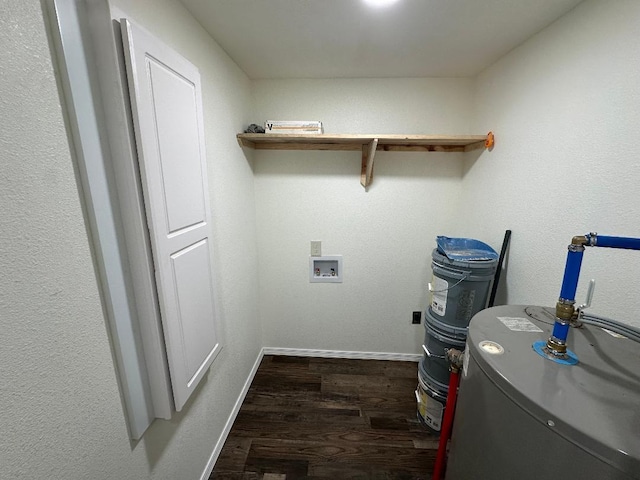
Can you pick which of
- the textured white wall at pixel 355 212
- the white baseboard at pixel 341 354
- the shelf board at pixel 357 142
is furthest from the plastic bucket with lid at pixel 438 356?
the shelf board at pixel 357 142

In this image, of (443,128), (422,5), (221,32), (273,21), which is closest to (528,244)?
(443,128)

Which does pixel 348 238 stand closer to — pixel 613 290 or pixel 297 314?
pixel 297 314

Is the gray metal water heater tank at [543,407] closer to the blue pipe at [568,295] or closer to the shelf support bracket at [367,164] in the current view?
the blue pipe at [568,295]

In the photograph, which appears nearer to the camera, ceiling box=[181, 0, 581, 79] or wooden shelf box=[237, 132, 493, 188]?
ceiling box=[181, 0, 581, 79]

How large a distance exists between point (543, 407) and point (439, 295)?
1009 mm

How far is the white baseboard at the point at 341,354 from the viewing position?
2240mm

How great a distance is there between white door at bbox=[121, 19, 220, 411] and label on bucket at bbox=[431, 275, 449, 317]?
1.27 meters

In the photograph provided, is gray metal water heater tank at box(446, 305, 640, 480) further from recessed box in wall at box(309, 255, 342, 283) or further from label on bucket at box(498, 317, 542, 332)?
recessed box in wall at box(309, 255, 342, 283)


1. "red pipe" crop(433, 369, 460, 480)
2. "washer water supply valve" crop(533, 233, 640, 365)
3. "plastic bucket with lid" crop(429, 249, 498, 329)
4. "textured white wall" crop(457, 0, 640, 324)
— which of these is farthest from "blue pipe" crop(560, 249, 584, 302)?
"plastic bucket with lid" crop(429, 249, 498, 329)

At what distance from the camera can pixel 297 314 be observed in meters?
2.22

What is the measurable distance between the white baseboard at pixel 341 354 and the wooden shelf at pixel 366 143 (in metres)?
1.47

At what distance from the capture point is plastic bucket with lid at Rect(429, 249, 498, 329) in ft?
4.56

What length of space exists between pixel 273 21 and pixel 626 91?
1409 millimetres

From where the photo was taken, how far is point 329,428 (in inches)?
63.8
